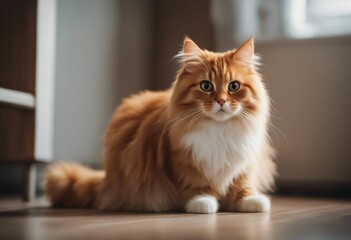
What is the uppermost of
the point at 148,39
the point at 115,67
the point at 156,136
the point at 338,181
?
the point at 148,39

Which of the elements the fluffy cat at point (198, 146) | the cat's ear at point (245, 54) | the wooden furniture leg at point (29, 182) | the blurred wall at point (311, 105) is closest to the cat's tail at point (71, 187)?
the fluffy cat at point (198, 146)

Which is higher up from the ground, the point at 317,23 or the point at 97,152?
the point at 317,23

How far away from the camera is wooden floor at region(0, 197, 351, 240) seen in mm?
1170

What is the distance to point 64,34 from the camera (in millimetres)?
2361

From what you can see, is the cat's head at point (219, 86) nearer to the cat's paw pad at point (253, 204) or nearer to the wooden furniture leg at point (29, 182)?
the cat's paw pad at point (253, 204)

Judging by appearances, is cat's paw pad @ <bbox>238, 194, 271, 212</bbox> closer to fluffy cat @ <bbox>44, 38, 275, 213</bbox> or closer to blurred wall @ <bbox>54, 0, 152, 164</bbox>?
fluffy cat @ <bbox>44, 38, 275, 213</bbox>

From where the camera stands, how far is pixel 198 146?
157 cm

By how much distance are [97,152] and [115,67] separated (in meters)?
0.44

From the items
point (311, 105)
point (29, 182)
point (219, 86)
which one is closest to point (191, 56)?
point (219, 86)

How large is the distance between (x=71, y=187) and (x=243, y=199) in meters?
0.62

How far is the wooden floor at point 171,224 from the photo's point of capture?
117 cm

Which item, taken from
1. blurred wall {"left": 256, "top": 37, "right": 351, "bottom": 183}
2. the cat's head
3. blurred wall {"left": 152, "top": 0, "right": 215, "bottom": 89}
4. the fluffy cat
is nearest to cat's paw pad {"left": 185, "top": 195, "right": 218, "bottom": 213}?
the fluffy cat

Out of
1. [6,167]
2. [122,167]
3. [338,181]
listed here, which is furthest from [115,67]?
[338,181]

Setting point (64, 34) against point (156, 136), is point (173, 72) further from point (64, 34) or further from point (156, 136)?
point (156, 136)
